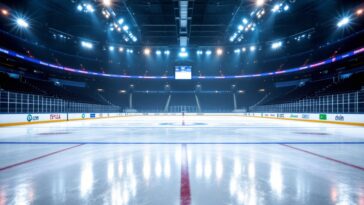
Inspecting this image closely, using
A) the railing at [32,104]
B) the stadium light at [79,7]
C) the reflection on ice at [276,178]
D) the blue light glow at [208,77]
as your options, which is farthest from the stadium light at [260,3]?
the railing at [32,104]

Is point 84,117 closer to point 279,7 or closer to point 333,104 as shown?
point 279,7

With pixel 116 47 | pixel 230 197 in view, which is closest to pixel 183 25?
pixel 116 47

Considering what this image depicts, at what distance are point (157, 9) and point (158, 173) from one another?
820 inches

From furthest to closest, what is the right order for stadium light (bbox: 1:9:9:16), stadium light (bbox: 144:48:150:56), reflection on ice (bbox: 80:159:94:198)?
1. stadium light (bbox: 144:48:150:56)
2. stadium light (bbox: 1:9:9:16)
3. reflection on ice (bbox: 80:159:94:198)

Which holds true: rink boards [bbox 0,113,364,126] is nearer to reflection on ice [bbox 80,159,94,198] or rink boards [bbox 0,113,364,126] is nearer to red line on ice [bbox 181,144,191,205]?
reflection on ice [bbox 80,159,94,198]

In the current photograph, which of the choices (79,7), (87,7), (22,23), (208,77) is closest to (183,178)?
(87,7)

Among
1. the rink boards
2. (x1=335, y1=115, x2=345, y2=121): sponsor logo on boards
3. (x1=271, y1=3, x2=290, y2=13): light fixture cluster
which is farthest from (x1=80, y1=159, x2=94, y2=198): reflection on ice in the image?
(x1=271, y1=3, x2=290, y2=13): light fixture cluster

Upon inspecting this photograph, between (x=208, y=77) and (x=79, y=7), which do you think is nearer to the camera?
(x=79, y=7)

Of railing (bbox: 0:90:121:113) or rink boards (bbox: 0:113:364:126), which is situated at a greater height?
railing (bbox: 0:90:121:113)

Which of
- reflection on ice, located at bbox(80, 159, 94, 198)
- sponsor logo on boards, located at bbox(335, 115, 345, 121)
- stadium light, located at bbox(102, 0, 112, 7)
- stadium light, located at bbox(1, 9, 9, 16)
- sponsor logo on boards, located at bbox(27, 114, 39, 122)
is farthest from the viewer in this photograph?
stadium light, located at bbox(1, 9, 9, 16)

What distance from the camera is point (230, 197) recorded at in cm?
250

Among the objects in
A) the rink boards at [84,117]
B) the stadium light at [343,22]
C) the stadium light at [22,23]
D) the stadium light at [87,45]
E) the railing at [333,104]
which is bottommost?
the rink boards at [84,117]

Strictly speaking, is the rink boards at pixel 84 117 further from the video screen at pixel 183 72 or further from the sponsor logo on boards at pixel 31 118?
the video screen at pixel 183 72

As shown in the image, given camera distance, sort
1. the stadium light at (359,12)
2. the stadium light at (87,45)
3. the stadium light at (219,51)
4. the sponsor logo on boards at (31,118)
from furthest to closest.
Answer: the stadium light at (219,51) < the stadium light at (87,45) < the stadium light at (359,12) < the sponsor logo on boards at (31,118)
